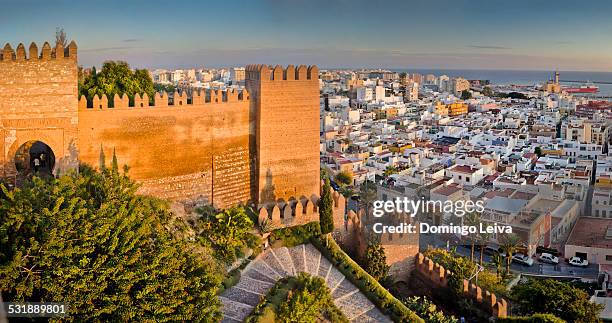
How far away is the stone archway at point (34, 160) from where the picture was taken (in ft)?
27.7

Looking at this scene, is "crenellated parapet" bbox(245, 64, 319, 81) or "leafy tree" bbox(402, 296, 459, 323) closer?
"leafy tree" bbox(402, 296, 459, 323)

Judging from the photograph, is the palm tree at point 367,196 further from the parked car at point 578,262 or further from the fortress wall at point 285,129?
the fortress wall at point 285,129

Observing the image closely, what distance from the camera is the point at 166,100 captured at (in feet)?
29.0

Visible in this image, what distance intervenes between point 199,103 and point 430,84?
8889 cm

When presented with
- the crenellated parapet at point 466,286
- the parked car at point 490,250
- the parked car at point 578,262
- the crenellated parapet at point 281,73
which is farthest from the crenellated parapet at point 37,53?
the parked car at point 578,262

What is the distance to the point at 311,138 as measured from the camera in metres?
10.1

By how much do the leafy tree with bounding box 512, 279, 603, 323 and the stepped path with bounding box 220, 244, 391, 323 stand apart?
3.36 metres

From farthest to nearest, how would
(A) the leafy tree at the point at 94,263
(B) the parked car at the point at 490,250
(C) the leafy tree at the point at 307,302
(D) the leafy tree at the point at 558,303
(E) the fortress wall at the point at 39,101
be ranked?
(B) the parked car at the point at 490,250
(D) the leafy tree at the point at 558,303
(E) the fortress wall at the point at 39,101
(C) the leafy tree at the point at 307,302
(A) the leafy tree at the point at 94,263

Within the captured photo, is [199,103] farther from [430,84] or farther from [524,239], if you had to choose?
[430,84]

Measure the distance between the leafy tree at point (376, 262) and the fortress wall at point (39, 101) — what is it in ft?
15.8

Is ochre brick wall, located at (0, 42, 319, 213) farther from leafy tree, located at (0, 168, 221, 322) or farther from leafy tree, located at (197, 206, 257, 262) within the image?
leafy tree, located at (0, 168, 221, 322)

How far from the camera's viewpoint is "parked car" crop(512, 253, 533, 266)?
1664 cm

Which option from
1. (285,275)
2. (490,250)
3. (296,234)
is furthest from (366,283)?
(490,250)

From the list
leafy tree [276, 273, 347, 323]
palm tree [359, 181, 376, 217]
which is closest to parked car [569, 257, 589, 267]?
palm tree [359, 181, 376, 217]
